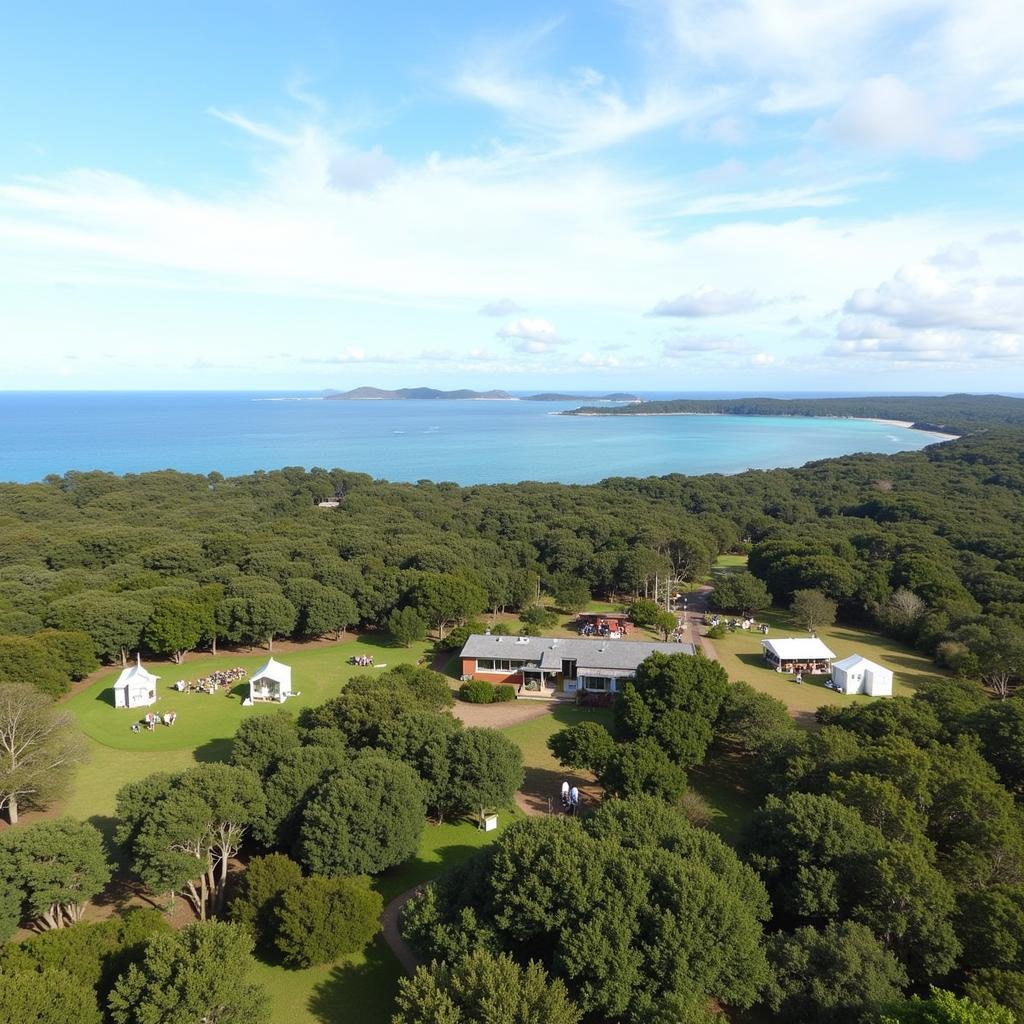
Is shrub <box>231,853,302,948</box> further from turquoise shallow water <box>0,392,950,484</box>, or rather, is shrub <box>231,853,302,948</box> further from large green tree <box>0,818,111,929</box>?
Answer: turquoise shallow water <box>0,392,950,484</box>

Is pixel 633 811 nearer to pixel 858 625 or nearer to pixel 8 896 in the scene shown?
pixel 8 896

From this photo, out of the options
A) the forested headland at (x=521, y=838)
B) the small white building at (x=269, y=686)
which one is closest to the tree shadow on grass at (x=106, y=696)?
the forested headland at (x=521, y=838)

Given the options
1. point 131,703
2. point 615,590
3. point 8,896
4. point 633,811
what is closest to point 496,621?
point 615,590

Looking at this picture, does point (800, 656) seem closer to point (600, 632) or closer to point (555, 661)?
point (600, 632)

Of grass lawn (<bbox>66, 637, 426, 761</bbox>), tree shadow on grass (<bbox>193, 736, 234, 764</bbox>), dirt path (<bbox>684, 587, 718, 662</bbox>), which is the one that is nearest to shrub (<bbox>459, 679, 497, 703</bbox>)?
grass lawn (<bbox>66, 637, 426, 761</bbox>)

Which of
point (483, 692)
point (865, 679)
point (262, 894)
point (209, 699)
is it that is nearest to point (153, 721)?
point (209, 699)

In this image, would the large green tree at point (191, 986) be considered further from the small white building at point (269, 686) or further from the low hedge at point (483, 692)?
the low hedge at point (483, 692)
